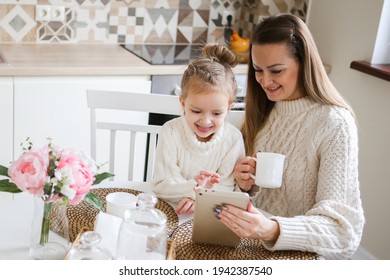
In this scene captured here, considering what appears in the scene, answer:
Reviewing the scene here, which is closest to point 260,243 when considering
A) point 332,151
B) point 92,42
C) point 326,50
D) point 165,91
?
point 332,151

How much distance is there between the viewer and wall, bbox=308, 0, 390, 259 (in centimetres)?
255

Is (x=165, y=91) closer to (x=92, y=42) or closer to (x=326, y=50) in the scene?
(x=92, y=42)

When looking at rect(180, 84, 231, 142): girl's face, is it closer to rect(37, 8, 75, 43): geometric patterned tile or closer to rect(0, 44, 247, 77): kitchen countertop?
rect(0, 44, 247, 77): kitchen countertop

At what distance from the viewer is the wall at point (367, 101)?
2.55 metres

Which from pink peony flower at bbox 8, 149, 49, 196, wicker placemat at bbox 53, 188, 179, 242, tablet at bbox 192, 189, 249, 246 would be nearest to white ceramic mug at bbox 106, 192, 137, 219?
wicker placemat at bbox 53, 188, 179, 242

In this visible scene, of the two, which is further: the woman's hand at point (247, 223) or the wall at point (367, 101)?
the wall at point (367, 101)

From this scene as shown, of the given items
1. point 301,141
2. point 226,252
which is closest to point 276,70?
point 301,141

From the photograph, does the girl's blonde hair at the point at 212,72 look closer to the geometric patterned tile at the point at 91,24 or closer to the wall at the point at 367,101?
the wall at the point at 367,101

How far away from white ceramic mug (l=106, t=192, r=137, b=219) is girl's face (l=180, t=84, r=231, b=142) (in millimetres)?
299

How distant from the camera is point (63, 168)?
111 centimetres

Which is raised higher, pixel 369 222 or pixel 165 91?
pixel 165 91

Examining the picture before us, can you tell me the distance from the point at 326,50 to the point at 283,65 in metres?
1.42

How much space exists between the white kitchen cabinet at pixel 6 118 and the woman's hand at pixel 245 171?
123cm

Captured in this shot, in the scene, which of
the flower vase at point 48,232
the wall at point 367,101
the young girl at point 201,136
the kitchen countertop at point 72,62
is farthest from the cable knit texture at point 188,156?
the wall at point 367,101
